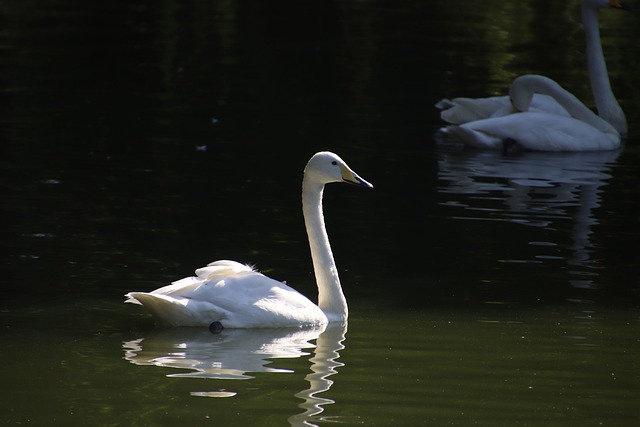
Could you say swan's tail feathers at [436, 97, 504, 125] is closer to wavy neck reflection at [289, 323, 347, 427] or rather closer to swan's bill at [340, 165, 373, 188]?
swan's bill at [340, 165, 373, 188]

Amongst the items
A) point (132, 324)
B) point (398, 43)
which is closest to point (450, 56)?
point (398, 43)

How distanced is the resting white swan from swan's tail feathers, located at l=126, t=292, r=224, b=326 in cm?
834

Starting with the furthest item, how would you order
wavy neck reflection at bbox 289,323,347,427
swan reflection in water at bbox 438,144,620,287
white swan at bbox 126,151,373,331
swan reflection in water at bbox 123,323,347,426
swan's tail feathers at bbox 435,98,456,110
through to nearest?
swan's tail feathers at bbox 435,98,456,110 < swan reflection in water at bbox 438,144,620,287 < white swan at bbox 126,151,373,331 < swan reflection in water at bbox 123,323,347,426 < wavy neck reflection at bbox 289,323,347,427

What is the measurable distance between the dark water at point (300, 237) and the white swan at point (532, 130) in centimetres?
22

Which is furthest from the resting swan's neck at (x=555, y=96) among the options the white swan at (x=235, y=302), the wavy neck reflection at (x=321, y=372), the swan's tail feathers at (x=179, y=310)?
the swan's tail feathers at (x=179, y=310)

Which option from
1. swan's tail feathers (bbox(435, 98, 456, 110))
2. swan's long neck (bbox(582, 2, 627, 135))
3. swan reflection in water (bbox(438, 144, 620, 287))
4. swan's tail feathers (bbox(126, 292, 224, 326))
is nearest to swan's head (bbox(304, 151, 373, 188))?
swan's tail feathers (bbox(126, 292, 224, 326))

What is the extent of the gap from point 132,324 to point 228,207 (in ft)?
11.6

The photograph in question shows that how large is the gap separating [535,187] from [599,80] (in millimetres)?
4171

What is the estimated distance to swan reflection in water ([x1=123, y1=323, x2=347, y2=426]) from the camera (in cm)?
711

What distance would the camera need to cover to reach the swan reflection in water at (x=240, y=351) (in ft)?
23.3

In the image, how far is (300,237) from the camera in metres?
10.7

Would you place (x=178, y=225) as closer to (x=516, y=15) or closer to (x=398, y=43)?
(x=398, y=43)

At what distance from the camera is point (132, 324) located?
820 centimetres

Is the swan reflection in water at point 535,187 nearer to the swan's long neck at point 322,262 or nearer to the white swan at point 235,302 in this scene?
the swan's long neck at point 322,262
